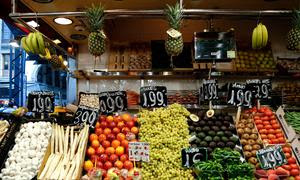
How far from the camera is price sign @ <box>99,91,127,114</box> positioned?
3641mm

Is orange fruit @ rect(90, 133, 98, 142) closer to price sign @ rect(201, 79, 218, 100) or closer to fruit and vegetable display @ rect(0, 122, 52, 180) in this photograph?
fruit and vegetable display @ rect(0, 122, 52, 180)

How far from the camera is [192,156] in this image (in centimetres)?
295

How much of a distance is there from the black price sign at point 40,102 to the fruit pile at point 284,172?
8.30 feet

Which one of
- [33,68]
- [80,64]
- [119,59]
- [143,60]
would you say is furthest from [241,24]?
[33,68]

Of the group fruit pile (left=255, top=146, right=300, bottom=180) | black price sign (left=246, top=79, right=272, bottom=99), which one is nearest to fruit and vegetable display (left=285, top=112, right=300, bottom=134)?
black price sign (left=246, top=79, right=272, bottom=99)

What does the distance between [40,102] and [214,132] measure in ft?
7.09

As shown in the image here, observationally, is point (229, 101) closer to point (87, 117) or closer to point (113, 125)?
point (113, 125)

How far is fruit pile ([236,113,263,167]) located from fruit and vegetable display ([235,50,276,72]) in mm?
2602

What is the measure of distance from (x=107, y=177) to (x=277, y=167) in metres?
1.73

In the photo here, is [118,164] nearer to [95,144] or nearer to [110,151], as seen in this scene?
[110,151]

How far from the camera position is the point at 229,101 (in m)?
3.62

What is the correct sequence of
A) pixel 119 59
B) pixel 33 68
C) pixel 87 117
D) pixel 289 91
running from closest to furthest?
pixel 87 117, pixel 289 91, pixel 119 59, pixel 33 68

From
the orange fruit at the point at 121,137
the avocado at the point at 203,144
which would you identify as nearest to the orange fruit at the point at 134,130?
the orange fruit at the point at 121,137

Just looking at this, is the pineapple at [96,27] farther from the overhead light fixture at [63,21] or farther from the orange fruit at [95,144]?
the overhead light fixture at [63,21]
